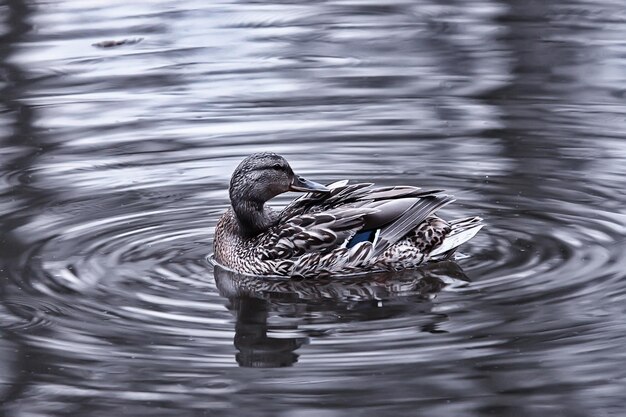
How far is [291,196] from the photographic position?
1148cm

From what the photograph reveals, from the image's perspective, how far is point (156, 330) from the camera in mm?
8492

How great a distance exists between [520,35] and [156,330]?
8379 millimetres

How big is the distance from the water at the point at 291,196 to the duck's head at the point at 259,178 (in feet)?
1.91

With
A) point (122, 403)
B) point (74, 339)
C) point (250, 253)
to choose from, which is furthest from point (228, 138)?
point (122, 403)

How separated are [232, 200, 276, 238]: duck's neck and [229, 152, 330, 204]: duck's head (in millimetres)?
44

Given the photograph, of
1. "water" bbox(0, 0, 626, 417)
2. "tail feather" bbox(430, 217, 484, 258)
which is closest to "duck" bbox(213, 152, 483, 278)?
"tail feather" bbox(430, 217, 484, 258)

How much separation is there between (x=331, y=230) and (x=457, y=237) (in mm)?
843

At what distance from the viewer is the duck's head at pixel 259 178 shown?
9906 millimetres

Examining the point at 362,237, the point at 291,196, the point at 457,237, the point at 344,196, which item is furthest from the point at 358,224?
the point at 291,196

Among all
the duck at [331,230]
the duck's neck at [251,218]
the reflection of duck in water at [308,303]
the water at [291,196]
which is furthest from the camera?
the duck's neck at [251,218]

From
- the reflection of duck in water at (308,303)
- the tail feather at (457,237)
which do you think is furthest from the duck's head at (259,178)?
the tail feather at (457,237)

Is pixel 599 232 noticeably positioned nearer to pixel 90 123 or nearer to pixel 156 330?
pixel 156 330

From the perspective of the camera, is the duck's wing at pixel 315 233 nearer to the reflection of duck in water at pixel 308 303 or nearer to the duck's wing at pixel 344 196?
the duck's wing at pixel 344 196

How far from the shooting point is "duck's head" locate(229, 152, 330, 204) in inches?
390
